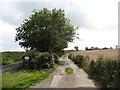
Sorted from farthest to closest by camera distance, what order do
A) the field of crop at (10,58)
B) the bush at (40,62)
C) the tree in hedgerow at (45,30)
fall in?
the field of crop at (10,58)
the tree in hedgerow at (45,30)
the bush at (40,62)

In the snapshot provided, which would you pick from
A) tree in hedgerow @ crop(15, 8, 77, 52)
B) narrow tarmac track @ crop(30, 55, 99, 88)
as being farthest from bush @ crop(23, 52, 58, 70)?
tree in hedgerow @ crop(15, 8, 77, 52)

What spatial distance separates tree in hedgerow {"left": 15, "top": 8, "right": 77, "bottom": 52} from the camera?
194 ft

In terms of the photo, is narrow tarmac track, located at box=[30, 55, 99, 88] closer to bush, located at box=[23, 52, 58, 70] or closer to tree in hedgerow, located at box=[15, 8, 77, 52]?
bush, located at box=[23, 52, 58, 70]

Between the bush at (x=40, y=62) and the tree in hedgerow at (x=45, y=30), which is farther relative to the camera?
the tree in hedgerow at (x=45, y=30)

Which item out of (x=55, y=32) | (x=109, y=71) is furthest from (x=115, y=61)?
(x=55, y=32)

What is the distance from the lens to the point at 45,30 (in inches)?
2338

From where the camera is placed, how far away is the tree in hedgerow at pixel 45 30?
2333 inches

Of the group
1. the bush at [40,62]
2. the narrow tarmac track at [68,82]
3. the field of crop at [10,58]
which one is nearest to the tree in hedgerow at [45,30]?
the field of crop at [10,58]

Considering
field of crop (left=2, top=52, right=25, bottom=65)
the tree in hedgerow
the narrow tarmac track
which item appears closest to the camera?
the narrow tarmac track

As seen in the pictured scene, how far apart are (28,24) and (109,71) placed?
46138mm

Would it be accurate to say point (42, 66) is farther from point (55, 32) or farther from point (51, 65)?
point (55, 32)

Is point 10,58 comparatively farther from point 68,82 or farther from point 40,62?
point 68,82

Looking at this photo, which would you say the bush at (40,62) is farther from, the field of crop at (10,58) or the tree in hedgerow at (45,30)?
the field of crop at (10,58)

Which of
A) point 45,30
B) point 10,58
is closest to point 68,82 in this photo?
point 45,30
